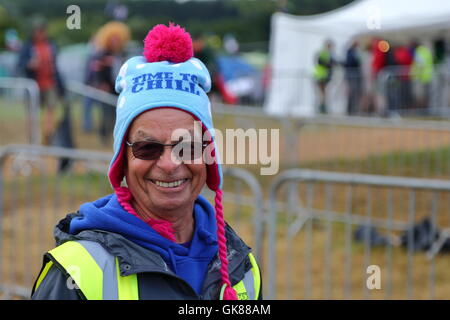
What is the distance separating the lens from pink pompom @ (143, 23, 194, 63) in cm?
232

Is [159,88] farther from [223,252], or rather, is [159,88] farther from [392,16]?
[392,16]

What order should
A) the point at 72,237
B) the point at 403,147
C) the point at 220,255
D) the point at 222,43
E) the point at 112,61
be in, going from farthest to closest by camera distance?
the point at 222,43
the point at 112,61
the point at 403,147
the point at 220,255
the point at 72,237

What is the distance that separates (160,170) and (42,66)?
10252 millimetres

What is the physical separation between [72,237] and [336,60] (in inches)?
656

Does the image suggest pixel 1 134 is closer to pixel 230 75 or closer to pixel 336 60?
pixel 336 60

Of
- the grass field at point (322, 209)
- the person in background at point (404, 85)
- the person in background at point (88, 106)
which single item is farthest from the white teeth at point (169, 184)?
the person in background at point (404, 85)

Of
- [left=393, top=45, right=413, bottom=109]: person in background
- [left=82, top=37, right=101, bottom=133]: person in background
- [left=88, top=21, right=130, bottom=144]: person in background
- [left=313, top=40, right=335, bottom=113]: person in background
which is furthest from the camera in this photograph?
[left=313, top=40, right=335, bottom=113]: person in background

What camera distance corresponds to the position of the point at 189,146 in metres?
2.30

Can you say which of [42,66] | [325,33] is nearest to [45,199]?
[42,66]

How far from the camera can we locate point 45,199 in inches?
257

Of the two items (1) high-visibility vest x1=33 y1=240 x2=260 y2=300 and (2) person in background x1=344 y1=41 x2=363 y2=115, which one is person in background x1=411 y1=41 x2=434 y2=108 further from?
(1) high-visibility vest x1=33 y1=240 x2=260 y2=300

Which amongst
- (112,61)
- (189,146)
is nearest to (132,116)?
(189,146)

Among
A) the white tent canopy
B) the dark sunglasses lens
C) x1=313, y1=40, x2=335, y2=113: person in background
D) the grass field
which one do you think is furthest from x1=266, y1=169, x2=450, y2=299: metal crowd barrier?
x1=313, y1=40, x2=335, y2=113: person in background

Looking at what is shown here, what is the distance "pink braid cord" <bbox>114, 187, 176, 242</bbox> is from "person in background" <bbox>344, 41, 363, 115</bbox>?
15.0 m
